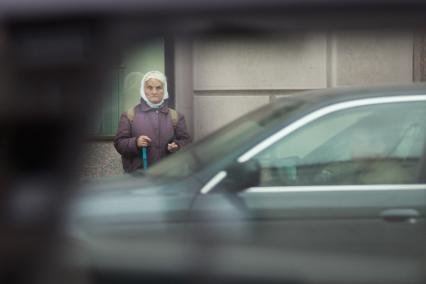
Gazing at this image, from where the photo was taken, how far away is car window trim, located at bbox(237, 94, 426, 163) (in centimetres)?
204

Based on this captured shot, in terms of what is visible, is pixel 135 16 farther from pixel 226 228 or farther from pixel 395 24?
pixel 226 228

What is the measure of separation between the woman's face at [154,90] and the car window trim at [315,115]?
296 millimetres

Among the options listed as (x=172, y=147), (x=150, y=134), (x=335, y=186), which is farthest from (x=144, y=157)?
(x=335, y=186)

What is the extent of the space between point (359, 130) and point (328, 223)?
0.36m

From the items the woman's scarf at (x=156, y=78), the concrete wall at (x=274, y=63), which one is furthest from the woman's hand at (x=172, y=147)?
the concrete wall at (x=274, y=63)

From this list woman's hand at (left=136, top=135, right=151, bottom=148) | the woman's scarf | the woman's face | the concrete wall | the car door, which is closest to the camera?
the concrete wall

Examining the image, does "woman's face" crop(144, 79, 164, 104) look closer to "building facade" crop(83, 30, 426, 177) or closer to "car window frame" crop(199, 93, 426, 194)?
"building facade" crop(83, 30, 426, 177)

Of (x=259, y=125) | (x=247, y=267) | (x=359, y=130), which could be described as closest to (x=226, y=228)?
(x=247, y=267)

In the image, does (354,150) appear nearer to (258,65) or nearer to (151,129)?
(151,129)

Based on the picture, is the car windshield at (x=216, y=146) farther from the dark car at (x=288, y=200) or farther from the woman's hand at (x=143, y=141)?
the woman's hand at (x=143, y=141)

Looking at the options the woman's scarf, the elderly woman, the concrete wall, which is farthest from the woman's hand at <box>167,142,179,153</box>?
the concrete wall

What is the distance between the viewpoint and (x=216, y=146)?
71.6 inches

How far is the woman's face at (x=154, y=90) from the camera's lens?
154 centimetres

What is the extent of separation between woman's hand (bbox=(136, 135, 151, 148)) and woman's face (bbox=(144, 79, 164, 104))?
0.32 m
